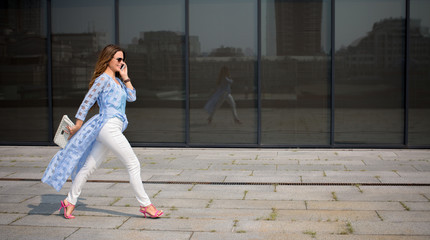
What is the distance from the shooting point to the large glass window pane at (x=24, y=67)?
1232cm

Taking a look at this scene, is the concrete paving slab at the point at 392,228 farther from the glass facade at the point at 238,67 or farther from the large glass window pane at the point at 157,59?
the large glass window pane at the point at 157,59

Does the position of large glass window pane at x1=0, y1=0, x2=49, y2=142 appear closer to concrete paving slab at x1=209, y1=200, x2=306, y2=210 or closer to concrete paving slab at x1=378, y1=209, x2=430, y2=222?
concrete paving slab at x1=209, y1=200, x2=306, y2=210

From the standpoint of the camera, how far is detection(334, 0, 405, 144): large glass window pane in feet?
37.7

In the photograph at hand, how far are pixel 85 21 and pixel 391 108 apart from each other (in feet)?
20.5

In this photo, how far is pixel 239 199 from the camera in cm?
709

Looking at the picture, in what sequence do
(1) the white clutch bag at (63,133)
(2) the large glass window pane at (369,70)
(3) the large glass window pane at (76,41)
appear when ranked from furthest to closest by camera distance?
1. (3) the large glass window pane at (76,41)
2. (2) the large glass window pane at (369,70)
3. (1) the white clutch bag at (63,133)

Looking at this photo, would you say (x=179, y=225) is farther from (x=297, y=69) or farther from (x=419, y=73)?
(x=419, y=73)

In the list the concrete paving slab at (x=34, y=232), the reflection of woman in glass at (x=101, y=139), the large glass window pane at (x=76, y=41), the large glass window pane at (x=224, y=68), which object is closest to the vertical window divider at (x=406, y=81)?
the large glass window pane at (x=224, y=68)

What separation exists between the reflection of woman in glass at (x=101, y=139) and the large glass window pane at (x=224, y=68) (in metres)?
5.63

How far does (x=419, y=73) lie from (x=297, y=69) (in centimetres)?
228

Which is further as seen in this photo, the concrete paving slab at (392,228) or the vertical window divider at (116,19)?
the vertical window divider at (116,19)

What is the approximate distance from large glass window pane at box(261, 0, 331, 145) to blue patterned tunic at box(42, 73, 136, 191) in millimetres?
5914

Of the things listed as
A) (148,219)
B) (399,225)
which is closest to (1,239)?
(148,219)

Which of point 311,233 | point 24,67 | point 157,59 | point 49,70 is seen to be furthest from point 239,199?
point 24,67
